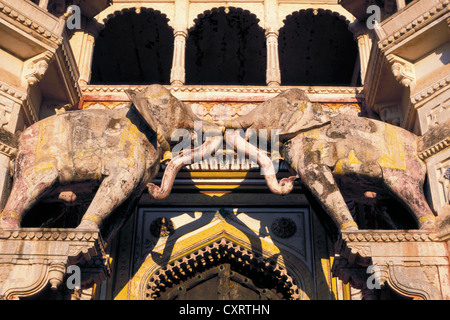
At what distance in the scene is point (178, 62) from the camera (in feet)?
43.2

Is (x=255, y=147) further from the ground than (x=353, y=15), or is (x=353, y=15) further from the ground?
(x=353, y=15)

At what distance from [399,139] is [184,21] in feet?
20.4

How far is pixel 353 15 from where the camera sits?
1351 cm

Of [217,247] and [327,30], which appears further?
[327,30]

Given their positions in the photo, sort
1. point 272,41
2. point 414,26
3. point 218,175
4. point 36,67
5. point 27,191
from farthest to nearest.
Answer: point 272,41 → point 218,175 → point 36,67 → point 414,26 → point 27,191

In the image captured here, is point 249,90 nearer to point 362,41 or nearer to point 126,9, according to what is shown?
point 362,41

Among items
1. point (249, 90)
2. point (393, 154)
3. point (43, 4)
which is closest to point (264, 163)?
point (393, 154)

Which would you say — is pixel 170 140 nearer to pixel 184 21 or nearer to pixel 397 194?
pixel 397 194

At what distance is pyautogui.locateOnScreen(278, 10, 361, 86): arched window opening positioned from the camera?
16781 millimetres

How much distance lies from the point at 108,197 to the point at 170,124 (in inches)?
57.3

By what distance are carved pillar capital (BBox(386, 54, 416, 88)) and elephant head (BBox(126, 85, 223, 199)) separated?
306 centimetres

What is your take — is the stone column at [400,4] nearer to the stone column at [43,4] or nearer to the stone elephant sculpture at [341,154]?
the stone elephant sculpture at [341,154]

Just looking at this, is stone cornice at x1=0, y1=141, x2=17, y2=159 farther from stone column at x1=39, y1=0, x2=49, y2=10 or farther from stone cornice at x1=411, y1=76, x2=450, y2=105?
stone cornice at x1=411, y1=76, x2=450, y2=105

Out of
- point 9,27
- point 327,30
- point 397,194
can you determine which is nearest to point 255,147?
point 397,194
